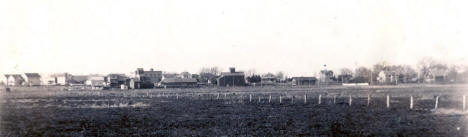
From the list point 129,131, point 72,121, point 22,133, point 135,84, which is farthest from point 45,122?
point 135,84

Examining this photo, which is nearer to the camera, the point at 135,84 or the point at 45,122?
the point at 45,122

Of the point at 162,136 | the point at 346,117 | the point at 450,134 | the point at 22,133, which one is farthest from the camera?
the point at 346,117

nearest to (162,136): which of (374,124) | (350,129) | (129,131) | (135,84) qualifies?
(129,131)

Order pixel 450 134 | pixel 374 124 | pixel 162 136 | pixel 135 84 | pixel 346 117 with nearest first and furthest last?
pixel 450 134, pixel 162 136, pixel 374 124, pixel 346 117, pixel 135 84

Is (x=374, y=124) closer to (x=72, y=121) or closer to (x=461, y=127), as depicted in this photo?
(x=461, y=127)

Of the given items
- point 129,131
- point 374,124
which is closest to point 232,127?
point 129,131

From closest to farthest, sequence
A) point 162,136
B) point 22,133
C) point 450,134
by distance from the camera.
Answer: point 450,134, point 162,136, point 22,133

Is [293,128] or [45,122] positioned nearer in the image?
[293,128]

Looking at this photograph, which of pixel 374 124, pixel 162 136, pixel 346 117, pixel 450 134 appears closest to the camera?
pixel 450 134

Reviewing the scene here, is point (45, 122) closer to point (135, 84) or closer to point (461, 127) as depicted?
point (461, 127)
